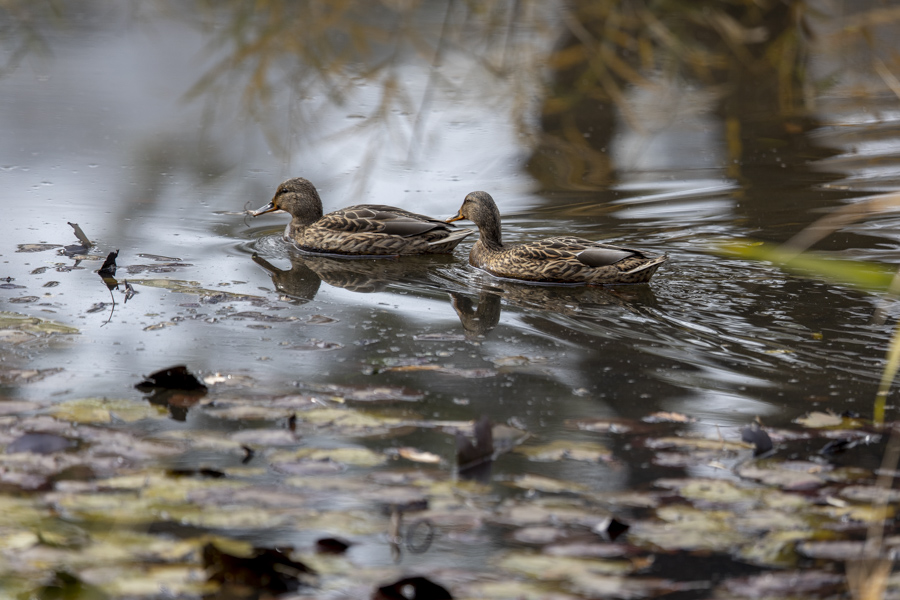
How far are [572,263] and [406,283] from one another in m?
1.09

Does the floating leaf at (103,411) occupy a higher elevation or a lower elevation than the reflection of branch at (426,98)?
lower

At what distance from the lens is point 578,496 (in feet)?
12.0

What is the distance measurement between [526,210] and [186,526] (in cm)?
544

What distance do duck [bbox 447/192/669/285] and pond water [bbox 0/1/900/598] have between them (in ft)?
0.46

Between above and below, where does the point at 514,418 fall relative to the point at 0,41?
below

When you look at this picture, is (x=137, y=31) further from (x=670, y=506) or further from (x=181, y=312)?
(x=670, y=506)

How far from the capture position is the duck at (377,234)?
24.5 feet

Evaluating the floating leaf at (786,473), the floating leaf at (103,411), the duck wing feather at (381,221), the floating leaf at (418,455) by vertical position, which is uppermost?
the duck wing feather at (381,221)

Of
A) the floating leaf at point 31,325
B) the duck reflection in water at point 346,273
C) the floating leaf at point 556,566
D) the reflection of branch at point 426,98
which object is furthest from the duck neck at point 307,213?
the floating leaf at point 556,566

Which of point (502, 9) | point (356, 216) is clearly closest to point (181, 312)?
point (356, 216)

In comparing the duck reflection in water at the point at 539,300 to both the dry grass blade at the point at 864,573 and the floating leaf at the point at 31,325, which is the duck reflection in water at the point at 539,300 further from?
the dry grass blade at the point at 864,573

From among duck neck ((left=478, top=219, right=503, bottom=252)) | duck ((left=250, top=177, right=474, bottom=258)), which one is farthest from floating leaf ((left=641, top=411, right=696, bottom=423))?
duck ((left=250, top=177, right=474, bottom=258))

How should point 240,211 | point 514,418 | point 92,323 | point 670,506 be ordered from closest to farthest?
point 670,506, point 514,418, point 92,323, point 240,211

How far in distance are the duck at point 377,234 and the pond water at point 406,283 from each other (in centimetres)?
15
